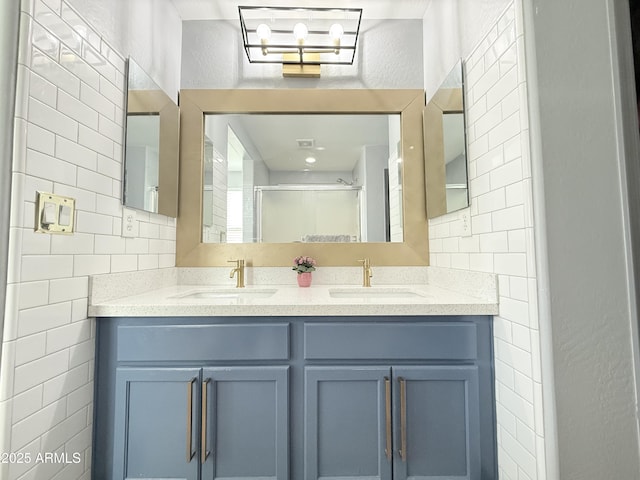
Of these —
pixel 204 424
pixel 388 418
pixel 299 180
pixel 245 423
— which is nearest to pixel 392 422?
pixel 388 418

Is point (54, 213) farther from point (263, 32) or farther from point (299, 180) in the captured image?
point (263, 32)

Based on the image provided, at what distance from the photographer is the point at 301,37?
1755mm

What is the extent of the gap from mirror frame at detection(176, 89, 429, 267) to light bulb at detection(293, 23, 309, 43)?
0.90 feet

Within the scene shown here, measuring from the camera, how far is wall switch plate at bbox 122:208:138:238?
132 cm

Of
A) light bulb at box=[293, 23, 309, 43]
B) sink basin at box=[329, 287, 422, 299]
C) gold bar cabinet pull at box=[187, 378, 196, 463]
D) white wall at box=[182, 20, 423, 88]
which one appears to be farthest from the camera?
white wall at box=[182, 20, 423, 88]

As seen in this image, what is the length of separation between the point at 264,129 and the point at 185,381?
4.61 feet

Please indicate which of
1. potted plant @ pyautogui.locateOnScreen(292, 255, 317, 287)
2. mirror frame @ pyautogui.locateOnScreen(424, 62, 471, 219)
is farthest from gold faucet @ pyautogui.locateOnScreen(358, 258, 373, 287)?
mirror frame @ pyautogui.locateOnScreen(424, 62, 471, 219)

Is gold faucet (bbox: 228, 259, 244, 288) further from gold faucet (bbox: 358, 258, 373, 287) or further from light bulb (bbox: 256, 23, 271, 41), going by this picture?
light bulb (bbox: 256, 23, 271, 41)

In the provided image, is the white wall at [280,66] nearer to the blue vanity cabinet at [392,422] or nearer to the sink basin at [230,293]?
the sink basin at [230,293]

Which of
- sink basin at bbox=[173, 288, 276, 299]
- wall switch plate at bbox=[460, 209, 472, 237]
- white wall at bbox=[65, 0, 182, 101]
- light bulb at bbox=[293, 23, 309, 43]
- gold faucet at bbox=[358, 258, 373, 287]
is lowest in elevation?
sink basin at bbox=[173, 288, 276, 299]

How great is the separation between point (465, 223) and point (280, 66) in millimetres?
1433

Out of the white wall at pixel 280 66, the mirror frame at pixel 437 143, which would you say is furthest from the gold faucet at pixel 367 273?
the white wall at pixel 280 66

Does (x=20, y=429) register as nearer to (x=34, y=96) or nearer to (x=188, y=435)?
(x=188, y=435)

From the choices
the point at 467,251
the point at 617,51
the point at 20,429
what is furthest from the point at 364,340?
the point at 617,51
